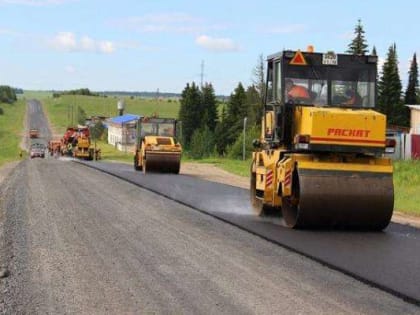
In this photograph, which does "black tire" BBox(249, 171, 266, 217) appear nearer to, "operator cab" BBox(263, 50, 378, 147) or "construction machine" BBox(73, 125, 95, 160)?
"operator cab" BBox(263, 50, 378, 147)

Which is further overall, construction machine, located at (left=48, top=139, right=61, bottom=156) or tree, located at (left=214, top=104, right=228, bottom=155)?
tree, located at (left=214, top=104, right=228, bottom=155)

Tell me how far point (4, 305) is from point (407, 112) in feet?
248

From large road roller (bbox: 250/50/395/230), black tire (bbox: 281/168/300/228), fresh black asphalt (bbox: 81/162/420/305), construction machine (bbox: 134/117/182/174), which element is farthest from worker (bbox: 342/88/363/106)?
construction machine (bbox: 134/117/182/174)

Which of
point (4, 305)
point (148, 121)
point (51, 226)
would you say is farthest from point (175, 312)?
point (148, 121)

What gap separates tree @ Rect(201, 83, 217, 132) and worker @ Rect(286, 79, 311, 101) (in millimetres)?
77575

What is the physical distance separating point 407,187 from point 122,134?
242 feet

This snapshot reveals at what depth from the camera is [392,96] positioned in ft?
252

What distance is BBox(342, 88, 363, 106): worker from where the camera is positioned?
12.2 m

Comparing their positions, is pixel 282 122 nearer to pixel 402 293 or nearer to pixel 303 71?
pixel 303 71

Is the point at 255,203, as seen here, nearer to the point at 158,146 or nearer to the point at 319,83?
the point at 319,83

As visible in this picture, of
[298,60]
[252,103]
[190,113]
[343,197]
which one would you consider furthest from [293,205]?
[190,113]

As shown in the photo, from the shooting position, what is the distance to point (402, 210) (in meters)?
16.4

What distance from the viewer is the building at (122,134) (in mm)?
85512

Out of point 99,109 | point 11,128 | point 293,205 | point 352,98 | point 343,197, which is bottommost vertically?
point 293,205
